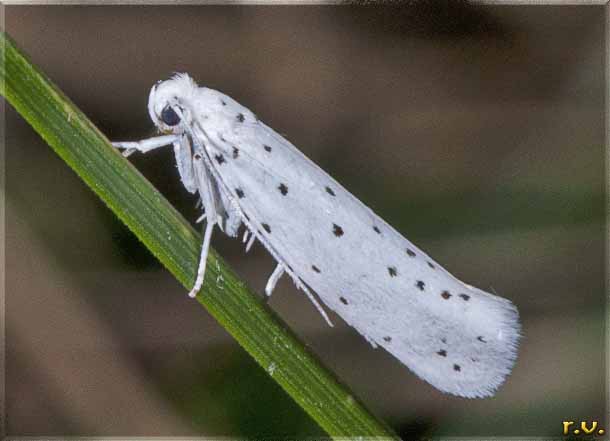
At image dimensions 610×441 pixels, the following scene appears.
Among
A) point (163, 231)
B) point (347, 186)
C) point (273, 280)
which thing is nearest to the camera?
point (163, 231)

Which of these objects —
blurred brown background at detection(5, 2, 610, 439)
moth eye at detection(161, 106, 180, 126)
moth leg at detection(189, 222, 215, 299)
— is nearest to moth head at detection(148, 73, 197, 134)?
moth eye at detection(161, 106, 180, 126)

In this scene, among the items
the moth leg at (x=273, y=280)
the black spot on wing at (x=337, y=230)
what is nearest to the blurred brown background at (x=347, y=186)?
the moth leg at (x=273, y=280)

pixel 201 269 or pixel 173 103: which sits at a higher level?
pixel 173 103

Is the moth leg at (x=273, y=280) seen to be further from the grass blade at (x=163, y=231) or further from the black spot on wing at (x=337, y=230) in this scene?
the grass blade at (x=163, y=231)

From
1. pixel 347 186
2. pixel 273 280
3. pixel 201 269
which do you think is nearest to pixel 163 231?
pixel 201 269

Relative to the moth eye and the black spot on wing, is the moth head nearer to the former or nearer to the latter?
the moth eye

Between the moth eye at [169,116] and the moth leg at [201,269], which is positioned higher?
the moth eye at [169,116]

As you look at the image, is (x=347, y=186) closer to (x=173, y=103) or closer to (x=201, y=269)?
(x=173, y=103)

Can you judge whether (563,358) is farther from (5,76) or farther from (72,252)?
(5,76)
